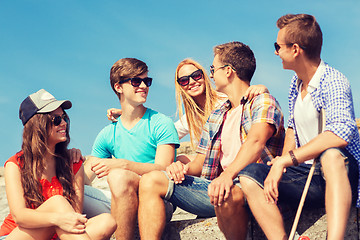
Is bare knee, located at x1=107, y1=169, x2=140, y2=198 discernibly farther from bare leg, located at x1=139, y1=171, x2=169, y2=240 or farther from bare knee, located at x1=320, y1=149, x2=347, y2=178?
bare knee, located at x1=320, y1=149, x2=347, y2=178

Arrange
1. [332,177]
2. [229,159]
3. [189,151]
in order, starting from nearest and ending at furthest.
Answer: [332,177]
[229,159]
[189,151]

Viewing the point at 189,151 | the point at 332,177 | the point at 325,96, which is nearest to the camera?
the point at 332,177

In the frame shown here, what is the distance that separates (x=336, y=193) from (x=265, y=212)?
19.5 inches

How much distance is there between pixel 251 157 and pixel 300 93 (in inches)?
24.4

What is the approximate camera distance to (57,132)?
3.84 metres

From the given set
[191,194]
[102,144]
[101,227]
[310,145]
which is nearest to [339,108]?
[310,145]

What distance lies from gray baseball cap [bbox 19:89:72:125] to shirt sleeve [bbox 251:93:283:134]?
1511 millimetres

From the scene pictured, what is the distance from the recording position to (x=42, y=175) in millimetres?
3811

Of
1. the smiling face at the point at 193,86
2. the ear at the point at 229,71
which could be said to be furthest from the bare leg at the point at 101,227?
the smiling face at the point at 193,86

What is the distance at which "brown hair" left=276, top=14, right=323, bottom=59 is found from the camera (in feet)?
11.6

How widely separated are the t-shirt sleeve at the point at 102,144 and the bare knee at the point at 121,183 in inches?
37.1

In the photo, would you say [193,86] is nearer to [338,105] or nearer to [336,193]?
[338,105]

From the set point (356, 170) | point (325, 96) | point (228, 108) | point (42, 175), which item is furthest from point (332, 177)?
point (42, 175)

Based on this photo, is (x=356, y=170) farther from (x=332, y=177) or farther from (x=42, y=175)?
(x=42, y=175)
